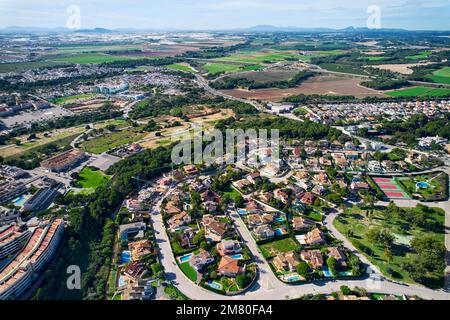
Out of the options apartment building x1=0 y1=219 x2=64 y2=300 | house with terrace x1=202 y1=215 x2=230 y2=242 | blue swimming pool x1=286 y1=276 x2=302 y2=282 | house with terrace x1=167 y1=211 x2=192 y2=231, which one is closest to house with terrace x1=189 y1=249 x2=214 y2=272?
house with terrace x1=202 y1=215 x2=230 y2=242

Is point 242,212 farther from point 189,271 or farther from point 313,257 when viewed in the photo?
point 189,271

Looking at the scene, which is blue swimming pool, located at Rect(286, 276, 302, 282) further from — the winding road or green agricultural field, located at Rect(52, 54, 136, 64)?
green agricultural field, located at Rect(52, 54, 136, 64)

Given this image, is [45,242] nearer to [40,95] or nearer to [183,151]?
[183,151]

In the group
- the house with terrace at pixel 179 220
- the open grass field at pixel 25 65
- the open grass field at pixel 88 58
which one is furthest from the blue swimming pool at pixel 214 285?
the open grass field at pixel 88 58

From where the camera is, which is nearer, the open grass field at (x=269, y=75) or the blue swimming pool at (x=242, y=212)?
the blue swimming pool at (x=242, y=212)

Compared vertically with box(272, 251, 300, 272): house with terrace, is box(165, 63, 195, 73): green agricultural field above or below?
above

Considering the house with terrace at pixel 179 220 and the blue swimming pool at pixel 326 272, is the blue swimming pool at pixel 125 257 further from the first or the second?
the blue swimming pool at pixel 326 272

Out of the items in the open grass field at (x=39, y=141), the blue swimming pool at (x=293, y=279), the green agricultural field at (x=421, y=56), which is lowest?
the blue swimming pool at (x=293, y=279)
